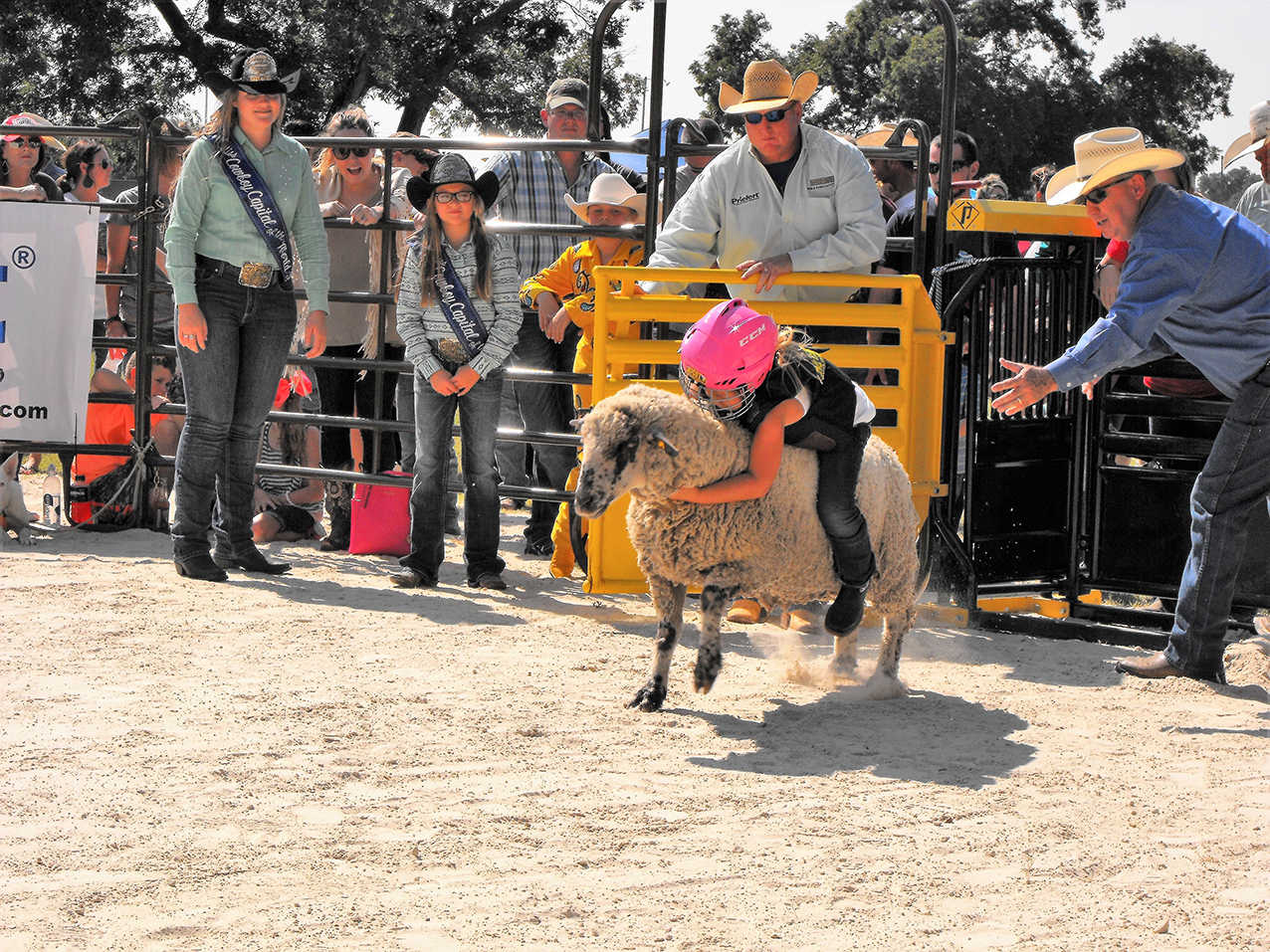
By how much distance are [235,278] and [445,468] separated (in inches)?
55.7

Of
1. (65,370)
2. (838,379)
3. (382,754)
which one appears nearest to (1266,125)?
(838,379)

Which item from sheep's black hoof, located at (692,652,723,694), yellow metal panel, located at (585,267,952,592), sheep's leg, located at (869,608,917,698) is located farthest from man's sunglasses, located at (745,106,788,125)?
sheep's black hoof, located at (692,652,723,694)

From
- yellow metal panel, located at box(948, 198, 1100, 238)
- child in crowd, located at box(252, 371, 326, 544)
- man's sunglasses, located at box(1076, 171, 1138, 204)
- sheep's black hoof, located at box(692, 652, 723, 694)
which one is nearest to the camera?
sheep's black hoof, located at box(692, 652, 723, 694)

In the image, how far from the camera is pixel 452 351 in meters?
7.04

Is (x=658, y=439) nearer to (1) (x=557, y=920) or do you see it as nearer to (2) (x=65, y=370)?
(1) (x=557, y=920)

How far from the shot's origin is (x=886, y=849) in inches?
139

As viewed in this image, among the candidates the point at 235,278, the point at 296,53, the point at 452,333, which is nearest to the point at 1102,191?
the point at 452,333

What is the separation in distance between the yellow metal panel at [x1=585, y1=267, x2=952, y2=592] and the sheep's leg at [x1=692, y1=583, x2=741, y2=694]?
1.62m

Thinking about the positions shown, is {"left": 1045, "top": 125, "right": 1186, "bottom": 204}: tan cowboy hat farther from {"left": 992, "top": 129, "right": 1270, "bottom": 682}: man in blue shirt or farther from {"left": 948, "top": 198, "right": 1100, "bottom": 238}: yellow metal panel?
{"left": 948, "top": 198, "right": 1100, "bottom": 238}: yellow metal panel

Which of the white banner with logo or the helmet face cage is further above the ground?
the white banner with logo

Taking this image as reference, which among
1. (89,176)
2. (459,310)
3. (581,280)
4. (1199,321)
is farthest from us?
(89,176)

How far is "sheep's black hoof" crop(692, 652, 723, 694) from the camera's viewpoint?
4781mm

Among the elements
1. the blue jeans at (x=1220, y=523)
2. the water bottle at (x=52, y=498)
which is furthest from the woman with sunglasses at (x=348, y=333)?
the blue jeans at (x=1220, y=523)

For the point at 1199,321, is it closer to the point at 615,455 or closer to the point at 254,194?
the point at 615,455
